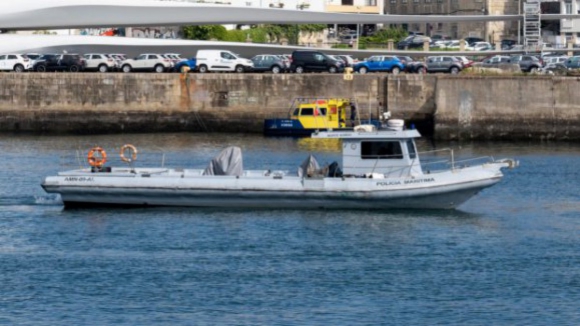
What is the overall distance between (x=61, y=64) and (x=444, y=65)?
14982 millimetres

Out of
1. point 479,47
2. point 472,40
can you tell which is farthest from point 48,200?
point 472,40

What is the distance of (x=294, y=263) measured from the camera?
3253 cm

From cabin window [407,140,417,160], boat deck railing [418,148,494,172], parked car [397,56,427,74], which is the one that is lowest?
boat deck railing [418,148,494,172]

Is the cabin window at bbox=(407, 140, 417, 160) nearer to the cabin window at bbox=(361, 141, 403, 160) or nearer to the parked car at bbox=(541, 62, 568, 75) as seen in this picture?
the cabin window at bbox=(361, 141, 403, 160)

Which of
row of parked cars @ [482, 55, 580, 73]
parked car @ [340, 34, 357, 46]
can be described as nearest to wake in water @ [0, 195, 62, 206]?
row of parked cars @ [482, 55, 580, 73]

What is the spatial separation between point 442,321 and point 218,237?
8302mm

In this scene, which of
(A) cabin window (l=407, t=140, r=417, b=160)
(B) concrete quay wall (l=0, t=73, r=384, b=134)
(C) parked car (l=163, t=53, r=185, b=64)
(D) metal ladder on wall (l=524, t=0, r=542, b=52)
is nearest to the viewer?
(A) cabin window (l=407, t=140, r=417, b=160)

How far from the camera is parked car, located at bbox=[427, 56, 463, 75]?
209 feet

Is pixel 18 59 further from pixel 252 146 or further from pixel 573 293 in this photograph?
pixel 573 293

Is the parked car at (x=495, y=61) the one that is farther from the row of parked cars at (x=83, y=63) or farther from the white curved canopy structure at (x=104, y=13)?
the row of parked cars at (x=83, y=63)

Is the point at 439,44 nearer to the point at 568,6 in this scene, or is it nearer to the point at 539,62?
the point at 568,6

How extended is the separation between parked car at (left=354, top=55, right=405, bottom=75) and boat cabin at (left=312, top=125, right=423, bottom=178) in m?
25.4

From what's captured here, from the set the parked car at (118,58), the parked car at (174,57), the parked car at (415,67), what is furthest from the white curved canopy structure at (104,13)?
the parked car at (415,67)

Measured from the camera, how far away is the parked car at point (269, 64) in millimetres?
63250
